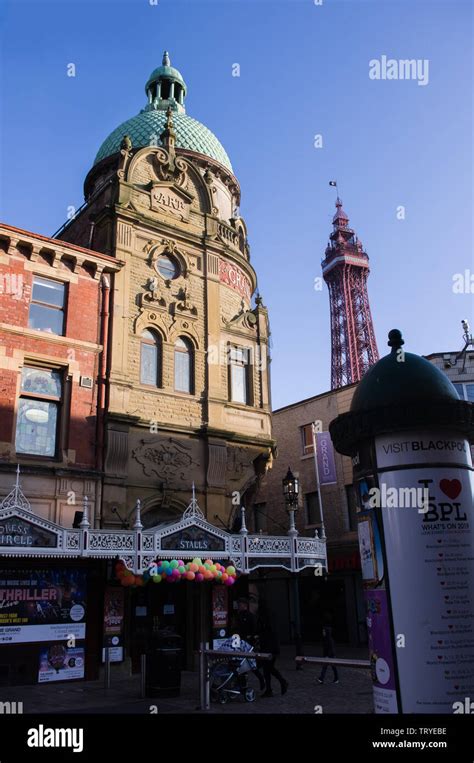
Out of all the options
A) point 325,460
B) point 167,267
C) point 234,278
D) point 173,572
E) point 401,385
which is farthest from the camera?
point 325,460

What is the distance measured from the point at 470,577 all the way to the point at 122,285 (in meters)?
17.5

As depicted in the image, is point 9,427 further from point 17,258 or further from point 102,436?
point 17,258

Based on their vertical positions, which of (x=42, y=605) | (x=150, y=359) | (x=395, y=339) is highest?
(x=150, y=359)

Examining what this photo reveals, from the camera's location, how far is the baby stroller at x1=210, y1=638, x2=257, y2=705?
45.9ft

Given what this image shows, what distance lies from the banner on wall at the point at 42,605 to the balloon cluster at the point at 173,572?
4.65 feet

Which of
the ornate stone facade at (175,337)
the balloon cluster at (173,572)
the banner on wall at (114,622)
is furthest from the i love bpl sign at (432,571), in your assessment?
the ornate stone facade at (175,337)

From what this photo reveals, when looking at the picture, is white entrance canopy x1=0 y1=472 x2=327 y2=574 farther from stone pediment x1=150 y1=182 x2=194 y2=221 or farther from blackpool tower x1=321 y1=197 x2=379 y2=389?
blackpool tower x1=321 y1=197 x2=379 y2=389

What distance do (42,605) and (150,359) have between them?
8.96 meters

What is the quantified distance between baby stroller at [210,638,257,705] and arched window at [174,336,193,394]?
10449mm

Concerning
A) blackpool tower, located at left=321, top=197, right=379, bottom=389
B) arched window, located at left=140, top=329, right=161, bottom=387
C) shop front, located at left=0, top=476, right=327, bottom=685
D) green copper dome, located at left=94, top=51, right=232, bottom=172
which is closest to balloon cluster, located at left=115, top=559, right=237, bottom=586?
shop front, located at left=0, top=476, right=327, bottom=685

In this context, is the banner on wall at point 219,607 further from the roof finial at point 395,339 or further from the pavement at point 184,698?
the roof finial at point 395,339

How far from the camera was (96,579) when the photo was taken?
18344 mm

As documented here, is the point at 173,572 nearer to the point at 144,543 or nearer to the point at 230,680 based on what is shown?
the point at 144,543

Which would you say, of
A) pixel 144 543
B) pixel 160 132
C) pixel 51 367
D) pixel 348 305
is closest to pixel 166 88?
pixel 160 132
